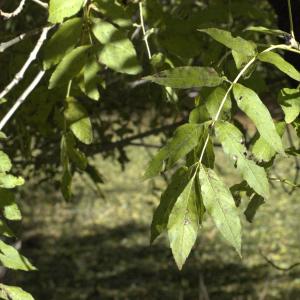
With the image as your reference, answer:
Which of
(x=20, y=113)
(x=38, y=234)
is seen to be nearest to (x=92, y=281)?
(x=38, y=234)

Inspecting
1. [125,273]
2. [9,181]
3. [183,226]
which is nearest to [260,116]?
[183,226]

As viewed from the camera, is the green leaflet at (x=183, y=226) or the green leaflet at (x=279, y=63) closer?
the green leaflet at (x=183, y=226)

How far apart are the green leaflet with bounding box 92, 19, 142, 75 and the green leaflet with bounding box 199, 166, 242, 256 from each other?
0.39m

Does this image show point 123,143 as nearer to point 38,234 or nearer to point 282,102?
point 282,102

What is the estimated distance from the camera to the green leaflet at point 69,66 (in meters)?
1.87

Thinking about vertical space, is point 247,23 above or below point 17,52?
below

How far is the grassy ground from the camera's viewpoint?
800cm

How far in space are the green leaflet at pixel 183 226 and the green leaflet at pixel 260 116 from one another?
0.18 meters

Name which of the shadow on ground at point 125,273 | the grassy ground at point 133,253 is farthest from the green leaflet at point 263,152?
the shadow on ground at point 125,273

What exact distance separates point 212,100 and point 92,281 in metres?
7.10

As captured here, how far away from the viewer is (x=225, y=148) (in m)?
1.52

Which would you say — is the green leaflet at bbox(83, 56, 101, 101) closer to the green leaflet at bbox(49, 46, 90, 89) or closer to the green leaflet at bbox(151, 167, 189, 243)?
the green leaflet at bbox(49, 46, 90, 89)

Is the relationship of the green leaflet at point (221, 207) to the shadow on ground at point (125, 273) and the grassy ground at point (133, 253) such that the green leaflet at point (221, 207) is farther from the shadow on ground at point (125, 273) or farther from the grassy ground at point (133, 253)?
the shadow on ground at point (125, 273)

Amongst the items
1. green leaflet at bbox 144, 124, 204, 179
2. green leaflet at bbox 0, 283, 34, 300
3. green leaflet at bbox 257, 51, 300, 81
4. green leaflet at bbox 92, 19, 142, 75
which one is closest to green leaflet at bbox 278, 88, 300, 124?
green leaflet at bbox 257, 51, 300, 81
